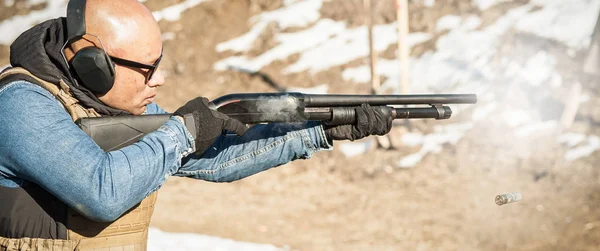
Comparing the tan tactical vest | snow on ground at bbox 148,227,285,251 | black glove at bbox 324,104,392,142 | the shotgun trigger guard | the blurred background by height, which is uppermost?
the blurred background

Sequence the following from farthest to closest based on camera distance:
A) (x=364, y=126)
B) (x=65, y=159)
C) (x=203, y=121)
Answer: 1. (x=364, y=126)
2. (x=203, y=121)
3. (x=65, y=159)

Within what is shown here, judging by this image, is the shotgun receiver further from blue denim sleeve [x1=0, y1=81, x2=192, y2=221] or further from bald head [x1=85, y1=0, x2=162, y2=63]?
bald head [x1=85, y1=0, x2=162, y2=63]

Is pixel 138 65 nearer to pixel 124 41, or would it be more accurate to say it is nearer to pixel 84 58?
pixel 124 41

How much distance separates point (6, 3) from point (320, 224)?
13532mm

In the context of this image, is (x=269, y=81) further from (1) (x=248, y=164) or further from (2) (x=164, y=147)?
(2) (x=164, y=147)

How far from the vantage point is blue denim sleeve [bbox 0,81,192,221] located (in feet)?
7.87

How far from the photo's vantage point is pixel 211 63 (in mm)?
14609

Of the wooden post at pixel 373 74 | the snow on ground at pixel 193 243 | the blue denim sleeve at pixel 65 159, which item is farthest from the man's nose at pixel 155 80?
the wooden post at pixel 373 74

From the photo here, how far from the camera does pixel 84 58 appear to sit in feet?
8.76

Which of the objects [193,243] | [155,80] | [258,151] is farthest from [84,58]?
[193,243]

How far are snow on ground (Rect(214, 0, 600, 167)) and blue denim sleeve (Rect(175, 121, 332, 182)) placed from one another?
678cm

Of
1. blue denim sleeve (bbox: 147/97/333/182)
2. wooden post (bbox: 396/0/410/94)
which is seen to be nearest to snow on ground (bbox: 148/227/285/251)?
blue denim sleeve (bbox: 147/97/333/182)

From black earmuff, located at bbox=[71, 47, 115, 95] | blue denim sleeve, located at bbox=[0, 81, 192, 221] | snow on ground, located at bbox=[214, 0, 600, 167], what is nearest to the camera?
blue denim sleeve, located at bbox=[0, 81, 192, 221]

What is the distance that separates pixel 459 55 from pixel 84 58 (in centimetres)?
1114
